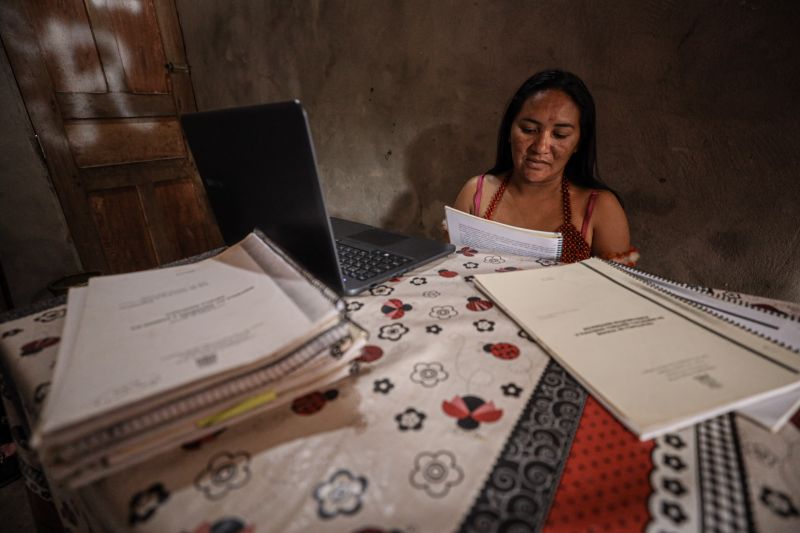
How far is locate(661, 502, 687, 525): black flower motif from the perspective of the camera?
10.4 inches

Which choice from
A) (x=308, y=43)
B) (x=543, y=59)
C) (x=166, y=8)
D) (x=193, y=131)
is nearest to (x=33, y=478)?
(x=193, y=131)

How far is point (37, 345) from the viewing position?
49 centimetres

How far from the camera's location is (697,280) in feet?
4.24

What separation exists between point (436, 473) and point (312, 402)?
161 mm

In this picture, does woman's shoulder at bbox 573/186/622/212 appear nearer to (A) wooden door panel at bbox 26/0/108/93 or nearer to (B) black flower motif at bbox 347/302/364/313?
(B) black flower motif at bbox 347/302/364/313

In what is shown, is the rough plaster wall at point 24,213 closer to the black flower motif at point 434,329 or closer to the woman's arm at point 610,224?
the black flower motif at point 434,329

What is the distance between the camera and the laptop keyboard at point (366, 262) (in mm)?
712

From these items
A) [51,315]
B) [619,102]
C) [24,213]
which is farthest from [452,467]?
[24,213]

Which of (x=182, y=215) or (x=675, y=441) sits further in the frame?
(x=182, y=215)

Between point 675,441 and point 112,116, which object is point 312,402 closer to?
point 675,441

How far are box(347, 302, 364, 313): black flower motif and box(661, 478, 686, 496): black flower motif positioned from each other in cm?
44

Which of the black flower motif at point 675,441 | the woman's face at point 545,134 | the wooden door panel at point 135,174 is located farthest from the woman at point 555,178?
the wooden door panel at point 135,174

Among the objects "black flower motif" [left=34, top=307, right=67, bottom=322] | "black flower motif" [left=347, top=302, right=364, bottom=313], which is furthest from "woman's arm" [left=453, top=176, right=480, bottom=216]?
"black flower motif" [left=34, top=307, right=67, bottom=322]

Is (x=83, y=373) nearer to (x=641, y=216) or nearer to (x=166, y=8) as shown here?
(x=641, y=216)
